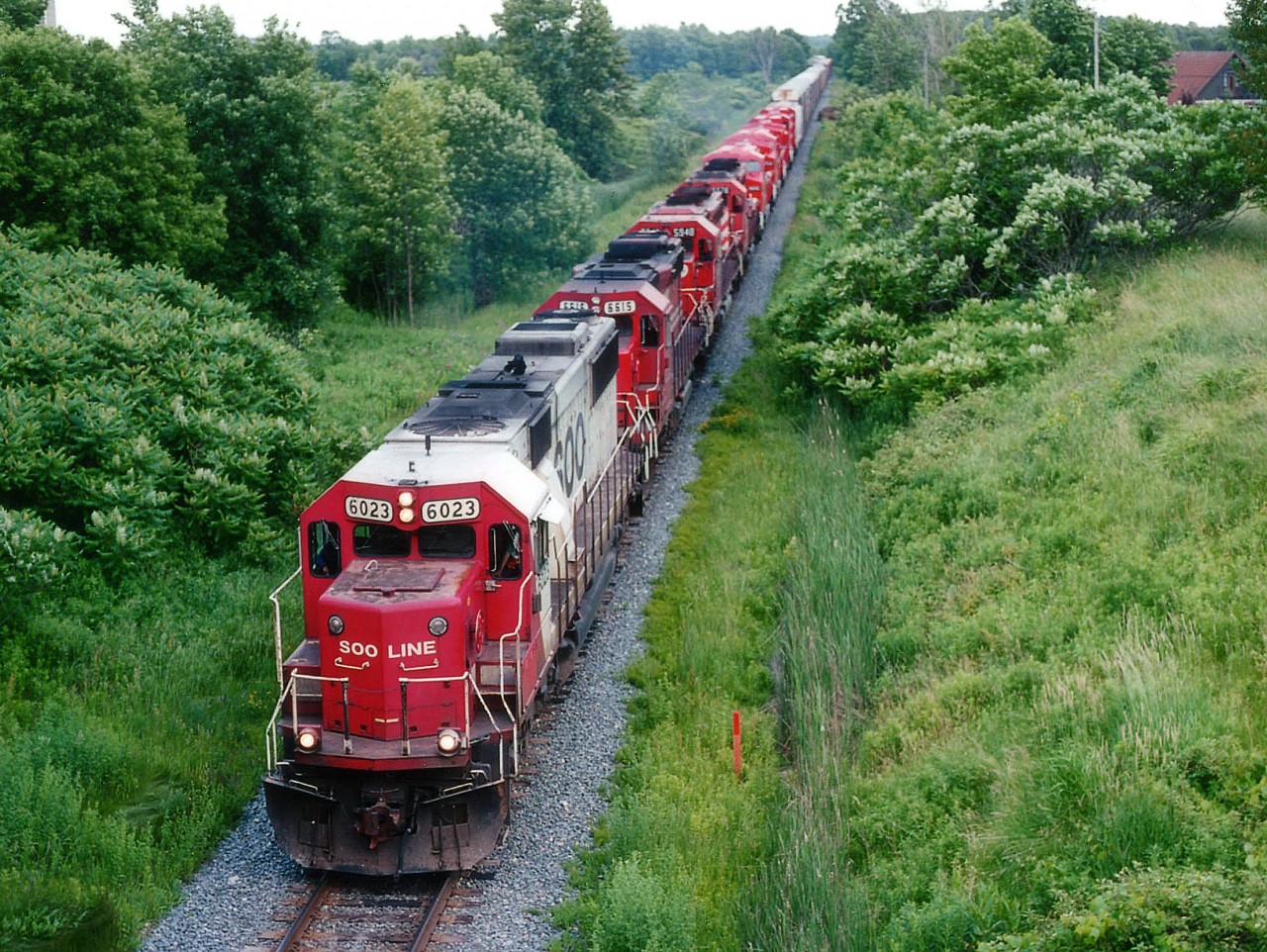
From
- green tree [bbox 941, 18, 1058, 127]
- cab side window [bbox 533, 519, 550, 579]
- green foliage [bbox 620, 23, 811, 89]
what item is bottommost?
cab side window [bbox 533, 519, 550, 579]

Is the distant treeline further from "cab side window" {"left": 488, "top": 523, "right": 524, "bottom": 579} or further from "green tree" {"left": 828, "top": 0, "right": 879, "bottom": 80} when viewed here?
"cab side window" {"left": 488, "top": 523, "right": 524, "bottom": 579}

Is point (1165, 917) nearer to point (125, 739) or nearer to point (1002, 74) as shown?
point (125, 739)

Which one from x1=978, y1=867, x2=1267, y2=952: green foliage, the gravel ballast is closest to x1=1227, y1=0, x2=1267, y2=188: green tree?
the gravel ballast

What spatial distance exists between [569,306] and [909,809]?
512 inches

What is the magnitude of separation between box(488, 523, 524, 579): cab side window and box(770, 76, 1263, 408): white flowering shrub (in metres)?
12.4

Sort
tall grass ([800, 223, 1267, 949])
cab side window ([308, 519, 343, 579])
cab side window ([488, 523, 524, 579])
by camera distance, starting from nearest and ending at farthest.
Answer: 1. tall grass ([800, 223, 1267, 949])
2. cab side window ([488, 523, 524, 579])
3. cab side window ([308, 519, 343, 579])

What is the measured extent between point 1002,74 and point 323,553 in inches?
1078

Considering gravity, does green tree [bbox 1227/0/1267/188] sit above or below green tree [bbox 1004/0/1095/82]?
below

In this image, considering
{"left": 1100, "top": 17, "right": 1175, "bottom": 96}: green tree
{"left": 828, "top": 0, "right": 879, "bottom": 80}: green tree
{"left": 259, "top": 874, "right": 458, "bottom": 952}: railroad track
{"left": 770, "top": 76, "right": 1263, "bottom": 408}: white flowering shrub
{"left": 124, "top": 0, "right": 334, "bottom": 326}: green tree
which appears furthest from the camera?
{"left": 828, "top": 0, "right": 879, "bottom": 80}: green tree

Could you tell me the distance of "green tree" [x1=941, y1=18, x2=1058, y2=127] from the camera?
3325 cm

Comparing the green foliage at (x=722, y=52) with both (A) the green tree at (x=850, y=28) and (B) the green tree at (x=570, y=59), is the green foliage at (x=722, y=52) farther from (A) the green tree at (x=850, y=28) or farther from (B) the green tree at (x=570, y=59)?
(B) the green tree at (x=570, y=59)

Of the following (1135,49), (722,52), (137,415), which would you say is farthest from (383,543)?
(722,52)

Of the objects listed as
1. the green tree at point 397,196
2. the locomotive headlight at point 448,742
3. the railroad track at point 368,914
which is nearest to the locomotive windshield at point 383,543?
the locomotive headlight at point 448,742

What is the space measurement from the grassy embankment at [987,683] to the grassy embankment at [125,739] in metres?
4.23
